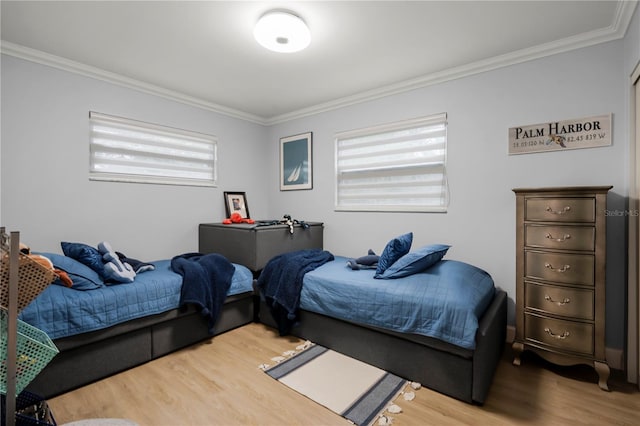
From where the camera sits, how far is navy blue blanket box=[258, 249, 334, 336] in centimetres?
279

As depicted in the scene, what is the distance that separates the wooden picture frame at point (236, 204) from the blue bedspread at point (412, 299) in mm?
1865

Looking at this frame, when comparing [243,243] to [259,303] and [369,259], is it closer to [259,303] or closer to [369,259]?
[259,303]

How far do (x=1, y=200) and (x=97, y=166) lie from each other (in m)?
0.77

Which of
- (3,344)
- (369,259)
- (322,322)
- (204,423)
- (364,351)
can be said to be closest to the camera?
(3,344)

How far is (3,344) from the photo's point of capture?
1.06 metres

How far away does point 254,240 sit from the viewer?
127 inches

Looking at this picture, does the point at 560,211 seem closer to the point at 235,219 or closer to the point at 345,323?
the point at 345,323

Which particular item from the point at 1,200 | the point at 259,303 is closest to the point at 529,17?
the point at 259,303

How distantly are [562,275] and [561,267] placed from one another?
6 centimetres

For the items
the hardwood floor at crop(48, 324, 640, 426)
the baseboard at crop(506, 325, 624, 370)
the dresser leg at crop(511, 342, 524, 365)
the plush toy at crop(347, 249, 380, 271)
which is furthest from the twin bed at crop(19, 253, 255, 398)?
the baseboard at crop(506, 325, 624, 370)

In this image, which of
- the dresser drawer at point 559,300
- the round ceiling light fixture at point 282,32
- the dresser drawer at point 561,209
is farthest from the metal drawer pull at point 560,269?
the round ceiling light fixture at point 282,32

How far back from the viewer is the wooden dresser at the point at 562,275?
2043 millimetres

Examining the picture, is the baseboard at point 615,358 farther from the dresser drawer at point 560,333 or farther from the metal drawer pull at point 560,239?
the metal drawer pull at point 560,239

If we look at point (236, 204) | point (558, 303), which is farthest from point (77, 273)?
point (558, 303)
